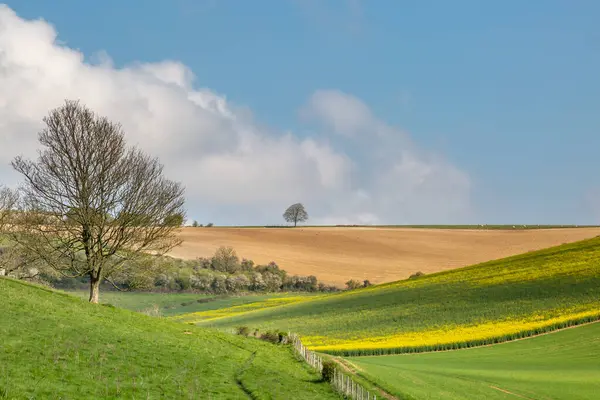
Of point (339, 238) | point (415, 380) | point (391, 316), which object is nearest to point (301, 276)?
point (339, 238)

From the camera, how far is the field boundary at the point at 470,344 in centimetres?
4725

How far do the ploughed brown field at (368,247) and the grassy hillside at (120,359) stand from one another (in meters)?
70.5

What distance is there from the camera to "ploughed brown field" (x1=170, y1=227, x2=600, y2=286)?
119188 millimetres

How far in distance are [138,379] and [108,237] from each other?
2742cm

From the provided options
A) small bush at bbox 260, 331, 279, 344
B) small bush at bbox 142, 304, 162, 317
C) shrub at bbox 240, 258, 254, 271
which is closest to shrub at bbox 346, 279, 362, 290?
shrub at bbox 240, 258, 254, 271

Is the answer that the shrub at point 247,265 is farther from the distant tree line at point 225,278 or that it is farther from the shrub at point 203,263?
the shrub at point 203,263

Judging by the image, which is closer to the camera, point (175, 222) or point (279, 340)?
point (279, 340)

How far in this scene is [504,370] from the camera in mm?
38594

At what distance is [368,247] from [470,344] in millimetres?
89682

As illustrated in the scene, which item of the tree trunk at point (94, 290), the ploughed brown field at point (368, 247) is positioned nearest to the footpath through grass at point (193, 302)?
the ploughed brown field at point (368, 247)

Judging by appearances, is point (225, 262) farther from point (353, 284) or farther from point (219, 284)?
point (353, 284)

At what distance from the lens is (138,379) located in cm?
2417

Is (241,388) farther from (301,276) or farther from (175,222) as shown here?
(301,276)

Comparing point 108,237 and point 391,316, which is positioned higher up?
point 108,237
